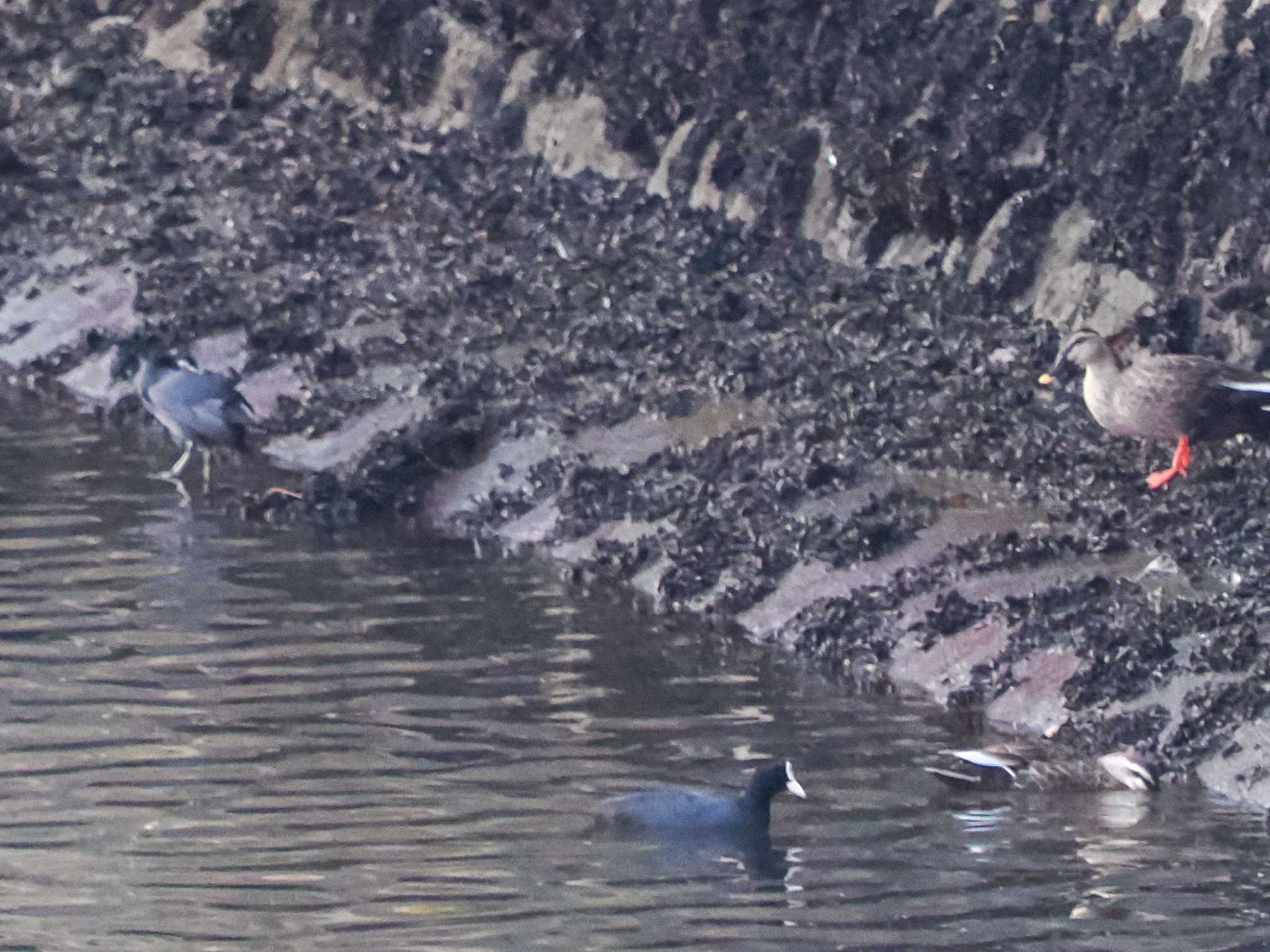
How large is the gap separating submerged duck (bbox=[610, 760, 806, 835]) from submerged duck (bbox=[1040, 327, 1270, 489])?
5.46 m

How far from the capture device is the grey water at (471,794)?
10.5 meters

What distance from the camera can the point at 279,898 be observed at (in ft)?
34.9

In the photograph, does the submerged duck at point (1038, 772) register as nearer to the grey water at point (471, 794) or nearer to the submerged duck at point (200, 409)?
the grey water at point (471, 794)

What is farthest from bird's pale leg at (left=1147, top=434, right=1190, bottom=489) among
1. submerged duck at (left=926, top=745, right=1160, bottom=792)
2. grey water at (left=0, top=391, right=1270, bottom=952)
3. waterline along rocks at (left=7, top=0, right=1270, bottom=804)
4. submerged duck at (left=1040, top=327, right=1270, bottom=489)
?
submerged duck at (left=926, top=745, right=1160, bottom=792)

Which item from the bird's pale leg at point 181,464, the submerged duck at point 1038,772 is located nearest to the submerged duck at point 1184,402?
the submerged duck at point 1038,772

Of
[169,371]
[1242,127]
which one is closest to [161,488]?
[169,371]

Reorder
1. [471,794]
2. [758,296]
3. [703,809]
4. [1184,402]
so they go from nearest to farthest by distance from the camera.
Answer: [703,809] → [471,794] → [1184,402] → [758,296]

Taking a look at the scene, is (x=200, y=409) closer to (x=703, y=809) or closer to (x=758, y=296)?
(x=758, y=296)

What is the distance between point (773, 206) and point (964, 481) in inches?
262

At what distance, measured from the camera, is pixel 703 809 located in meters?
11.6

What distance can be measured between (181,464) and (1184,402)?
7.56 meters

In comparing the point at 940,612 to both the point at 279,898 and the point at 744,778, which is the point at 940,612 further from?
the point at 279,898

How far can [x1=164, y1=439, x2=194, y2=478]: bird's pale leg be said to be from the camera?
19891 millimetres

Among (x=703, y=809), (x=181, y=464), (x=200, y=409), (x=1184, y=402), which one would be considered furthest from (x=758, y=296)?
(x=703, y=809)
